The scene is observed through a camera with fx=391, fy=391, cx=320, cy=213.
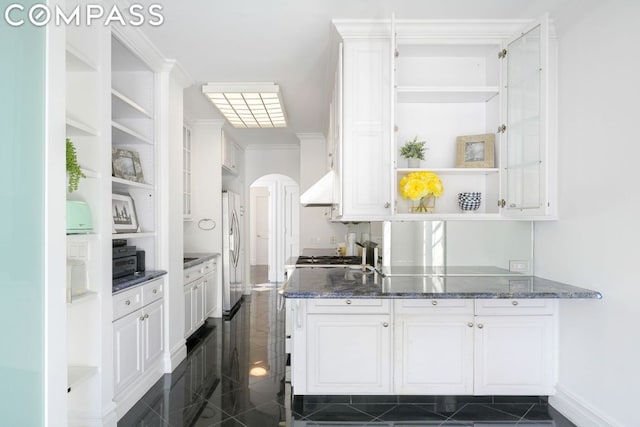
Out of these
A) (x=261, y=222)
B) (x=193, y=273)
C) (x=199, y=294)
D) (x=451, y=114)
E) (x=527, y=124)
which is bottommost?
(x=199, y=294)

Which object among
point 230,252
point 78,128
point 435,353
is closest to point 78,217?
point 78,128

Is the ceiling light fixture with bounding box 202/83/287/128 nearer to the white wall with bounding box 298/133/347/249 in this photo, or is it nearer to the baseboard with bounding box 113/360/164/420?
the white wall with bounding box 298/133/347/249

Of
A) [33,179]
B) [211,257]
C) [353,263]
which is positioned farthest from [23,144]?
[211,257]

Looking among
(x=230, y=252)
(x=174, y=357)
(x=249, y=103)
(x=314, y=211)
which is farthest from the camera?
(x=314, y=211)

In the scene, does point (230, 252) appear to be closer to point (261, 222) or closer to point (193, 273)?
point (193, 273)

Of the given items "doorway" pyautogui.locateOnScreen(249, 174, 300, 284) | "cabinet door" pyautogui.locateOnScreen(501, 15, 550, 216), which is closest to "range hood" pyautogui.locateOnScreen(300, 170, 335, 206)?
"cabinet door" pyautogui.locateOnScreen(501, 15, 550, 216)

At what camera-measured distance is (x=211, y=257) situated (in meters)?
5.19

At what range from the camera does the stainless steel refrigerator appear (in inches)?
216

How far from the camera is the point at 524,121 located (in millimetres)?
2656

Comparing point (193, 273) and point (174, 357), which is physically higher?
point (193, 273)

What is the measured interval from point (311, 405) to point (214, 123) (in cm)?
394

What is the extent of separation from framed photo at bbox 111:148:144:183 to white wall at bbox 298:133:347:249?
125 inches

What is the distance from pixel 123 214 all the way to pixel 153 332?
98 cm

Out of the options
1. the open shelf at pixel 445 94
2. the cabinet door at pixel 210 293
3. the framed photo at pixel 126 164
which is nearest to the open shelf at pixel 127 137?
the framed photo at pixel 126 164
